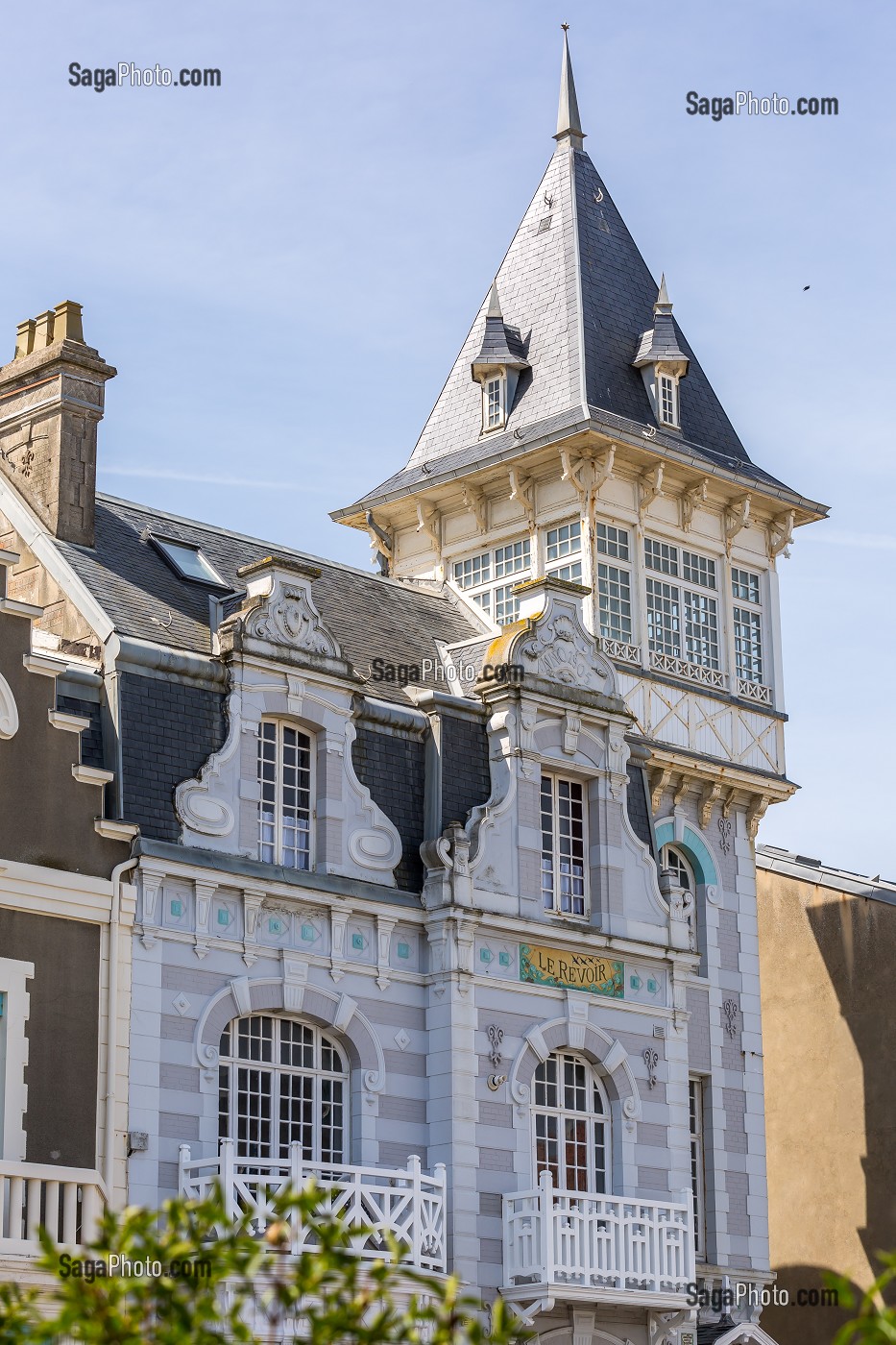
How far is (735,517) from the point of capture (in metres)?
31.1

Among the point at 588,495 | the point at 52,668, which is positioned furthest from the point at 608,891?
the point at 52,668

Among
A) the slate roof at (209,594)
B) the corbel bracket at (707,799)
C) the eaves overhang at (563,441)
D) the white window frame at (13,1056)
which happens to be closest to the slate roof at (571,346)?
the eaves overhang at (563,441)

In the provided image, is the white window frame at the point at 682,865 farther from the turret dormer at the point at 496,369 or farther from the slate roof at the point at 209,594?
the turret dormer at the point at 496,369

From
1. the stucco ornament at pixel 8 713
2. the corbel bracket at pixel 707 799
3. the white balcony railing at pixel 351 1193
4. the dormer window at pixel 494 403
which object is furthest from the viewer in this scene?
the dormer window at pixel 494 403

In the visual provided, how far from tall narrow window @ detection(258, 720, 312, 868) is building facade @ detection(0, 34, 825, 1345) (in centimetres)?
5

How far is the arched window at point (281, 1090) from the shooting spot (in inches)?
861

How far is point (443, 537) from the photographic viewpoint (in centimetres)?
3119

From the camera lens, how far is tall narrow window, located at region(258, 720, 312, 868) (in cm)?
2311

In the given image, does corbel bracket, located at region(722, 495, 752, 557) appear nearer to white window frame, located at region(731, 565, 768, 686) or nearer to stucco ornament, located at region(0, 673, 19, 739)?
white window frame, located at region(731, 565, 768, 686)

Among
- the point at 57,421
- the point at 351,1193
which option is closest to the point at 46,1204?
the point at 351,1193

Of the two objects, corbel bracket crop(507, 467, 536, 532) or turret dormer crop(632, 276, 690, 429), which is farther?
turret dormer crop(632, 276, 690, 429)

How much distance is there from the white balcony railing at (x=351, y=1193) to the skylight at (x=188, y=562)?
7147 millimetres

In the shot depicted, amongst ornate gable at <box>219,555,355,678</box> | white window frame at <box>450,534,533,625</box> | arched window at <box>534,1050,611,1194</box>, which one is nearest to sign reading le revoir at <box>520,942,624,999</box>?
arched window at <box>534,1050,611,1194</box>

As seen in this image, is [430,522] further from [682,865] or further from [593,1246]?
[593,1246]
